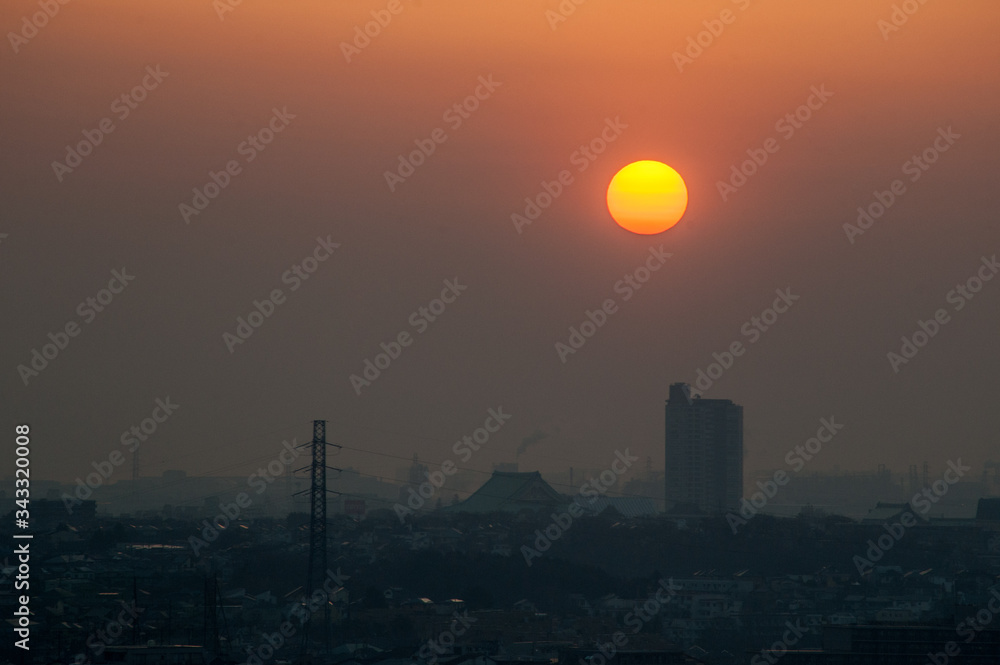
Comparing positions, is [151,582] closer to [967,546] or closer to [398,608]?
[398,608]

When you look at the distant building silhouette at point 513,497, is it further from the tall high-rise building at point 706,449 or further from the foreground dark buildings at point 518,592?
the tall high-rise building at point 706,449

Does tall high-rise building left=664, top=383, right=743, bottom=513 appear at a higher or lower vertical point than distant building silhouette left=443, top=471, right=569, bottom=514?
higher

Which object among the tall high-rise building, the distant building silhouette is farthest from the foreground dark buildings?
the tall high-rise building

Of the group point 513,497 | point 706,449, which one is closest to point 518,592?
point 513,497

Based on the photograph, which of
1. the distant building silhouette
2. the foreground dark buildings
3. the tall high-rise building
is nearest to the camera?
the foreground dark buildings

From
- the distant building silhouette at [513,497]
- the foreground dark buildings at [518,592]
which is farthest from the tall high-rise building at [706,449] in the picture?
the foreground dark buildings at [518,592]

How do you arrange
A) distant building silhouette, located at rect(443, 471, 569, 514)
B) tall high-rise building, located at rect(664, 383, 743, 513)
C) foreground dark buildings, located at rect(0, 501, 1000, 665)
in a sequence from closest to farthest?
foreground dark buildings, located at rect(0, 501, 1000, 665), distant building silhouette, located at rect(443, 471, 569, 514), tall high-rise building, located at rect(664, 383, 743, 513)

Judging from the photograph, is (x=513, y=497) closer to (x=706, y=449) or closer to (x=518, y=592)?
(x=706, y=449)

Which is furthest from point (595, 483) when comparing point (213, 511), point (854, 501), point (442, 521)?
point (442, 521)

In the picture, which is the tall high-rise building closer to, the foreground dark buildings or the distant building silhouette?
the distant building silhouette
